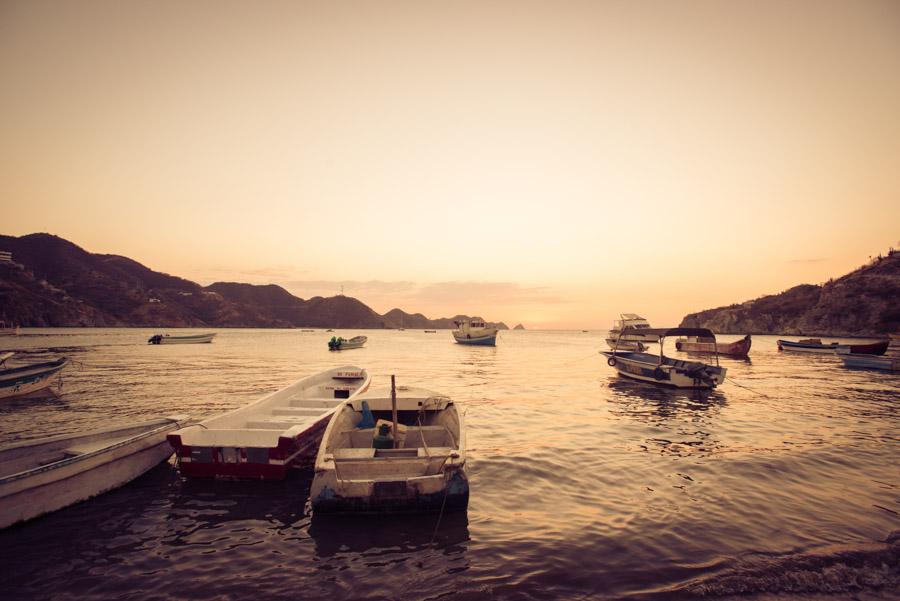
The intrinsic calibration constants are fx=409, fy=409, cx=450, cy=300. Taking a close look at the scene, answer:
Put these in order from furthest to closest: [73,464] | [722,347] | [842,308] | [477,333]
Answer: [842,308]
[477,333]
[722,347]
[73,464]

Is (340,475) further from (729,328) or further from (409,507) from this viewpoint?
(729,328)

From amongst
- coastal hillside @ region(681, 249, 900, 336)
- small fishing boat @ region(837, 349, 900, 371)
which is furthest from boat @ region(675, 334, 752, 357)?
coastal hillside @ region(681, 249, 900, 336)

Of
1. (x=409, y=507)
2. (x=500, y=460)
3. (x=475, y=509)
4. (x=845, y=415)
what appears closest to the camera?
(x=409, y=507)

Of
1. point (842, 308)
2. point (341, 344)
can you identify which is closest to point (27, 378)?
point (341, 344)

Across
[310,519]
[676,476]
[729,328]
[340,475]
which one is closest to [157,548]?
[310,519]

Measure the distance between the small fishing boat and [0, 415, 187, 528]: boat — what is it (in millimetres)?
51860

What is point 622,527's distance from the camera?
24.8 feet

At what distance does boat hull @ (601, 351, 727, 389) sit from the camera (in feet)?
75.5

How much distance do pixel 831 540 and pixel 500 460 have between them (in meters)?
6.85

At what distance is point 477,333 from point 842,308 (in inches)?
4747

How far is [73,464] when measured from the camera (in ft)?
25.9

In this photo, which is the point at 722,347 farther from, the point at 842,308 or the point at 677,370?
the point at 842,308

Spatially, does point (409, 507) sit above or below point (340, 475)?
below

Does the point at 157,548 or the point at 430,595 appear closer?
the point at 430,595
